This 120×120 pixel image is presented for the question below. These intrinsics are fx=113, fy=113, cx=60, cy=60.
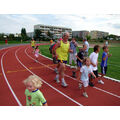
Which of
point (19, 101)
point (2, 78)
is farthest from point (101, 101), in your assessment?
point (2, 78)

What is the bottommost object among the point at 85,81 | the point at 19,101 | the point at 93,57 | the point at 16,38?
the point at 19,101

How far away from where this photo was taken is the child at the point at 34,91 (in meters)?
2.06

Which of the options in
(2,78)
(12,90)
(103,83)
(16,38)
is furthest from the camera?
(16,38)

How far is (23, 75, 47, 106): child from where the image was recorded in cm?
206

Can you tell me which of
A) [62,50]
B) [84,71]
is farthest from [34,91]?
[62,50]

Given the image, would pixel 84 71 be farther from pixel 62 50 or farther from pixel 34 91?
pixel 34 91

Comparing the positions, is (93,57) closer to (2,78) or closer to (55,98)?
(55,98)

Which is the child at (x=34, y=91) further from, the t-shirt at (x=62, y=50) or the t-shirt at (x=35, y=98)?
the t-shirt at (x=62, y=50)

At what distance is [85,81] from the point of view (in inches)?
157

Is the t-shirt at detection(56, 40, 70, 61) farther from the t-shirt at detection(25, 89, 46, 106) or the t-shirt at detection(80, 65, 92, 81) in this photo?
the t-shirt at detection(25, 89, 46, 106)

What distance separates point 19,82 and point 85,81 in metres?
3.26

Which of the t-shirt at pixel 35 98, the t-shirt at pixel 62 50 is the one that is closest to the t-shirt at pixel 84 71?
the t-shirt at pixel 62 50

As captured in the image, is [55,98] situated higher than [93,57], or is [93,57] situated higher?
[93,57]

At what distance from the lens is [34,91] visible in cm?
217
